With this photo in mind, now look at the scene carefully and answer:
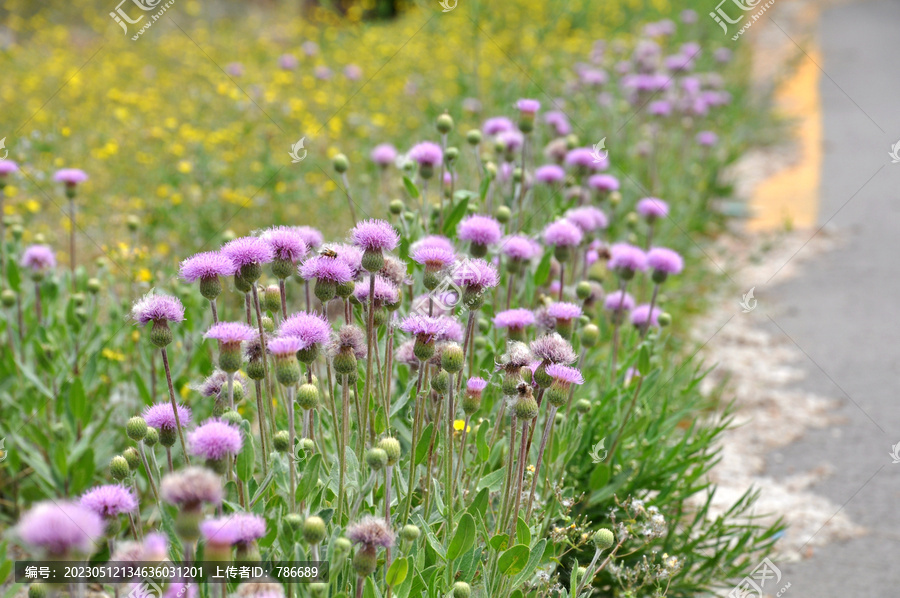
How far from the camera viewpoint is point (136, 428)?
162 cm

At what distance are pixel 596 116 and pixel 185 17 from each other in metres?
8.63

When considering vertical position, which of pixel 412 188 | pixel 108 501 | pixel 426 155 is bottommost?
pixel 108 501

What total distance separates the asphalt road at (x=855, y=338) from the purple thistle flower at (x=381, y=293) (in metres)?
1.75

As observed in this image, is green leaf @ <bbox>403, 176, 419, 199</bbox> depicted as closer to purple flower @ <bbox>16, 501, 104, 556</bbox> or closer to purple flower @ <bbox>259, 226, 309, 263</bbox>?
purple flower @ <bbox>259, 226, 309, 263</bbox>

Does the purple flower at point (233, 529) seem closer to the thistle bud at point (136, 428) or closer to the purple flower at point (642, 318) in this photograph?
the thistle bud at point (136, 428)

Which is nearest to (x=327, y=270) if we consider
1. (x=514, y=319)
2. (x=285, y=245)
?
(x=285, y=245)

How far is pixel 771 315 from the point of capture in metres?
4.80

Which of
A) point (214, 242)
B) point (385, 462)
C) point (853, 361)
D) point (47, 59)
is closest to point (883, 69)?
point (853, 361)

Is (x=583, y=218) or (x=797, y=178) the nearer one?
(x=583, y=218)

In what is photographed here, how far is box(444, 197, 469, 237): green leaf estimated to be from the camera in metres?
2.67

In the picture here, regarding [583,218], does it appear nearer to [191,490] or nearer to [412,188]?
[412,188]

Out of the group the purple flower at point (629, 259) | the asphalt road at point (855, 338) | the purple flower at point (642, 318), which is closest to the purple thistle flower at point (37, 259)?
the purple flower at point (629, 259)

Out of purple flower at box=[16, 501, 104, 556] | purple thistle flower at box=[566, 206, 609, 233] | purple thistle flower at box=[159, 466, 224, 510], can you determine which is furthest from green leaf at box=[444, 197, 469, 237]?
purple flower at box=[16, 501, 104, 556]

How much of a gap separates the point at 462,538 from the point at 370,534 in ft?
1.01
